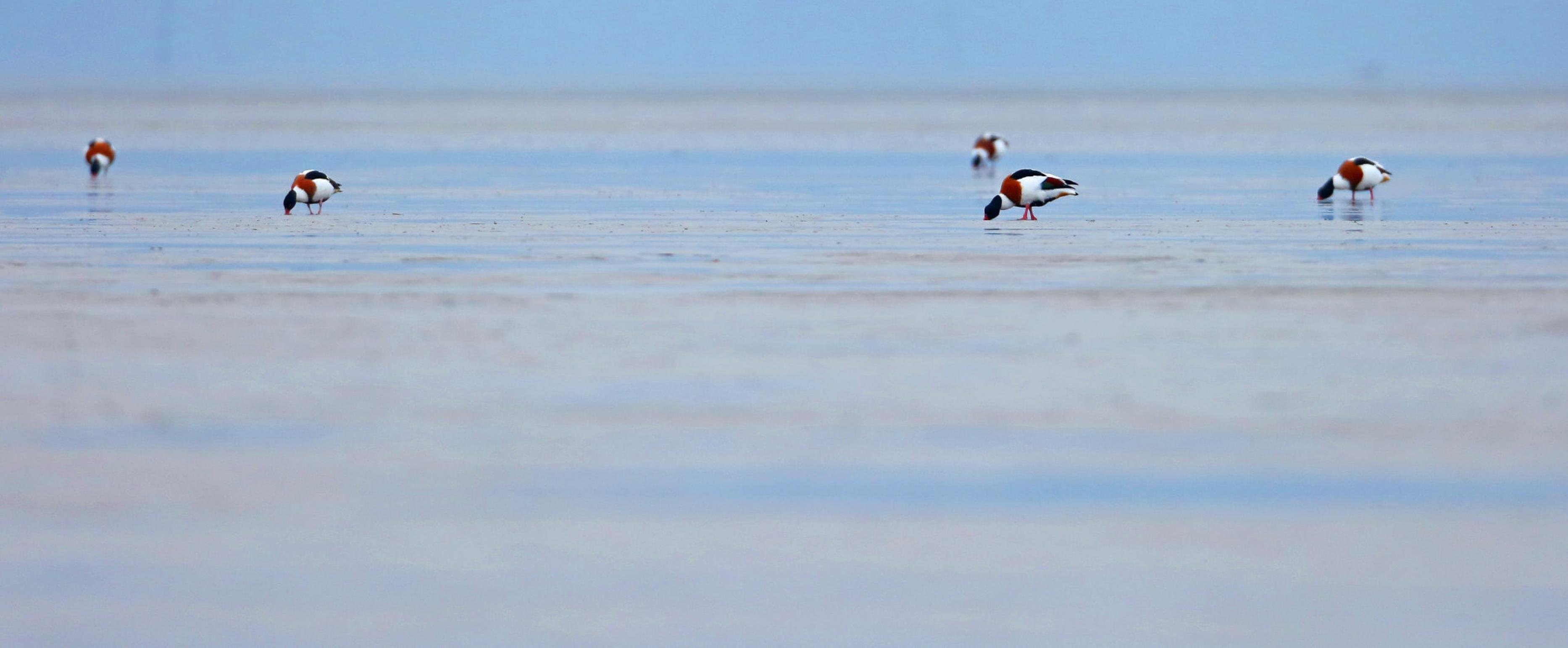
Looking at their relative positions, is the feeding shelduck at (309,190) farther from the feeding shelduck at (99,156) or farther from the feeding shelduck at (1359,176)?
the feeding shelduck at (1359,176)

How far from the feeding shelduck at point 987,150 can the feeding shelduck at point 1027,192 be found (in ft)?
49.4

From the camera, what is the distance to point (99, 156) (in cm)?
3372

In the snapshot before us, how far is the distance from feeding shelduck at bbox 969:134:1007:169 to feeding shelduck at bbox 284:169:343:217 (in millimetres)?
16050

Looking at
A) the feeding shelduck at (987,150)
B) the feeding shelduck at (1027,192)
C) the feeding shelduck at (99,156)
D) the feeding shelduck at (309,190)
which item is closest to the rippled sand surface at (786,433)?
the feeding shelduck at (1027,192)

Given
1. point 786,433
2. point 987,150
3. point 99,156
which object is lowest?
point 786,433

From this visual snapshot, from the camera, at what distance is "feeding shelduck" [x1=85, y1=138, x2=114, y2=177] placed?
110 feet

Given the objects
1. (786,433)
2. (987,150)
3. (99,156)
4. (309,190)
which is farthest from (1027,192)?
(99,156)

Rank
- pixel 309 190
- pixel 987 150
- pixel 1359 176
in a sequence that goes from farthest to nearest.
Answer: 1. pixel 987 150
2. pixel 1359 176
3. pixel 309 190

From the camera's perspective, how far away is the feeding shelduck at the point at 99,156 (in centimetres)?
3344

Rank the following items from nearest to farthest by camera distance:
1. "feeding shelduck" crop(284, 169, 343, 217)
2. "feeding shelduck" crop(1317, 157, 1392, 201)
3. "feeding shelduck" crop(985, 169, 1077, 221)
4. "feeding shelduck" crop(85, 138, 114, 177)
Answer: "feeding shelduck" crop(985, 169, 1077, 221)
"feeding shelduck" crop(284, 169, 343, 217)
"feeding shelduck" crop(1317, 157, 1392, 201)
"feeding shelduck" crop(85, 138, 114, 177)

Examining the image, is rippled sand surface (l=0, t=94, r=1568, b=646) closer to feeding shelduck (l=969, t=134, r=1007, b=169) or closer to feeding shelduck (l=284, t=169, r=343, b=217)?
feeding shelduck (l=284, t=169, r=343, b=217)

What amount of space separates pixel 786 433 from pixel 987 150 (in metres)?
29.8

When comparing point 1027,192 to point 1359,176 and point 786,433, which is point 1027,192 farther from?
point 786,433

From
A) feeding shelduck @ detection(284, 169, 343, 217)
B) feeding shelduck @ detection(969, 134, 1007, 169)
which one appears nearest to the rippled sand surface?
feeding shelduck @ detection(284, 169, 343, 217)
